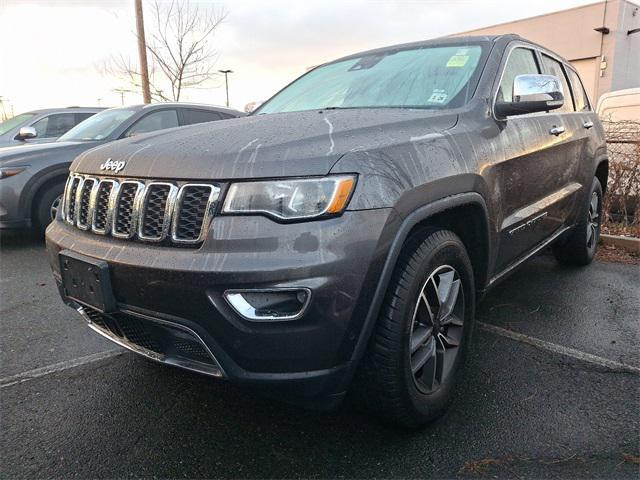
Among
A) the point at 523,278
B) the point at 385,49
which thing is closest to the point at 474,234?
the point at 385,49

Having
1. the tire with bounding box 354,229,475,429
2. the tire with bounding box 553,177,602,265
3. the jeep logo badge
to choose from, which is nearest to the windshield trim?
the tire with bounding box 354,229,475,429

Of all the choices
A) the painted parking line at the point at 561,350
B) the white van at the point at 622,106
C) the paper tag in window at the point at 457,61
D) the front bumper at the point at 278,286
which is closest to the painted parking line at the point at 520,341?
the painted parking line at the point at 561,350

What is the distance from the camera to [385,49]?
11.3 ft

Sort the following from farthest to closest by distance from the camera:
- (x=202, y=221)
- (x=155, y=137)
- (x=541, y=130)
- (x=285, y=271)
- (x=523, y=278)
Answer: (x=523, y=278) → (x=541, y=130) → (x=155, y=137) → (x=202, y=221) → (x=285, y=271)

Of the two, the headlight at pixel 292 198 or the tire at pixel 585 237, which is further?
the tire at pixel 585 237

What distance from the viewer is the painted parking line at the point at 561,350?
9.18 feet

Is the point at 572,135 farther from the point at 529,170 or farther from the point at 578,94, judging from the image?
the point at 529,170

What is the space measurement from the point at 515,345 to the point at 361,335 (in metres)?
1.66

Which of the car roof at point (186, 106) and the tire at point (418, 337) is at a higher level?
the car roof at point (186, 106)

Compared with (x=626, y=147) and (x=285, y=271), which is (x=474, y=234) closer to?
(x=285, y=271)

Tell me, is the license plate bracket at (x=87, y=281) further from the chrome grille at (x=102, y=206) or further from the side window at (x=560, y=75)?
the side window at (x=560, y=75)

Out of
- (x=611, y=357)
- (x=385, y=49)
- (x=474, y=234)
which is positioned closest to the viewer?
(x=474, y=234)

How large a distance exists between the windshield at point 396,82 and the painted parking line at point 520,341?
60.7 inches

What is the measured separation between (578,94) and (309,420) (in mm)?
3788
